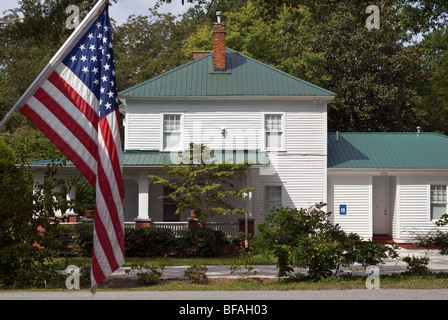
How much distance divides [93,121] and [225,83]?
18.8 meters

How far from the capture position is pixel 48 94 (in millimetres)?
8617

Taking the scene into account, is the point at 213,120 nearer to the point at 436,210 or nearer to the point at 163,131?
the point at 163,131

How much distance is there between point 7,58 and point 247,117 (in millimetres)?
32673

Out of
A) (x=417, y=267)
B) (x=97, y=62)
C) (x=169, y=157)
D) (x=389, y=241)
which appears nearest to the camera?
(x=97, y=62)

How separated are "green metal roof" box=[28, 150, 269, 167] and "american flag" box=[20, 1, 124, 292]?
15.6m

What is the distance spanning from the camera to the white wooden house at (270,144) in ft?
87.8

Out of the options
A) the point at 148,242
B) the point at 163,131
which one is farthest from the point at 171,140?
the point at 148,242

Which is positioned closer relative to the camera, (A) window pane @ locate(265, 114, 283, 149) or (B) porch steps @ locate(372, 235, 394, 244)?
(A) window pane @ locate(265, 114, 283, 149)

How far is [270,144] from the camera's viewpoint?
27.1m

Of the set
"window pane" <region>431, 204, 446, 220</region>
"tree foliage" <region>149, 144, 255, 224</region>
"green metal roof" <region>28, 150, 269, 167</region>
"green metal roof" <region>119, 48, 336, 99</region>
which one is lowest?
"window pane" <region>431, 204, 446, 220</region>

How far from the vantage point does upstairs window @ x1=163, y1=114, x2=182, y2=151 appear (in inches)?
1062

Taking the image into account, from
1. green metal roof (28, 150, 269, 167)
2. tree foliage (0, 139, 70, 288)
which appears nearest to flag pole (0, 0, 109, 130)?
tree foliage (0, 139, 70, 288)

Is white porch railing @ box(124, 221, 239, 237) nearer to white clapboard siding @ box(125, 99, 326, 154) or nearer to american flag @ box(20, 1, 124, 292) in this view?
white clapboard siding @ box(125, 99, 326, 154)

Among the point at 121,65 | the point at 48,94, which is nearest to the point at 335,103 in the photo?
the point at 121,65
